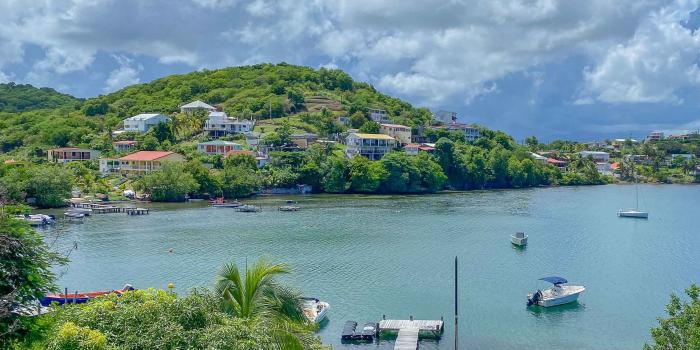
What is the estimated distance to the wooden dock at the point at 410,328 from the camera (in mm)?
27281

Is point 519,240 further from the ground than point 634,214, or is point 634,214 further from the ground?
point 634,214

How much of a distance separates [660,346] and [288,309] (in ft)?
39.4

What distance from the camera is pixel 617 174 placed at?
153125mm

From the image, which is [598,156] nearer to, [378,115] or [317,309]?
[378,115]

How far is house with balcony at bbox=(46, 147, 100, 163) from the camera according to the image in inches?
3874

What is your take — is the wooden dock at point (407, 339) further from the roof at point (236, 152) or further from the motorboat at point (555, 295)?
the roof at point (236, 152)

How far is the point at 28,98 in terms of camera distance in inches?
6816

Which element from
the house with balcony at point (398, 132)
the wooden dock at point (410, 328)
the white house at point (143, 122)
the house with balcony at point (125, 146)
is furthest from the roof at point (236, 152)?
the wooden dock at point (410, 328)

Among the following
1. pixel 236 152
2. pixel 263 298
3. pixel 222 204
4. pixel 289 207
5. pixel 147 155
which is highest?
pixel 236 152

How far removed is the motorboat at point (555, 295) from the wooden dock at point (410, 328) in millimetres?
7109

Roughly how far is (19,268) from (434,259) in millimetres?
37019

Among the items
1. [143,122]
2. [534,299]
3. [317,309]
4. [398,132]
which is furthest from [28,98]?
[534,299]

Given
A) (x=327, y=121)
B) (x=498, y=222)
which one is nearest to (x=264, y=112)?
(x=327, y=121)

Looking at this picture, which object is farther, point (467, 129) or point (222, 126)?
point (467, 129)
